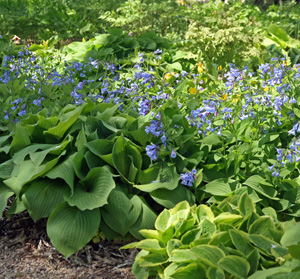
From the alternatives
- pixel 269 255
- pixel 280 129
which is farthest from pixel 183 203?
pixel 280 129

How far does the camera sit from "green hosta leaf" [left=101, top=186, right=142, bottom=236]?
3.15 m

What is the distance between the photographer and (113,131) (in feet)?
11.7

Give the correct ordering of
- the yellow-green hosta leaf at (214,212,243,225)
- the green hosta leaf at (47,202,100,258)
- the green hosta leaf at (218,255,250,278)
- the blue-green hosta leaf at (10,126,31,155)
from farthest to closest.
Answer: the blue-green hosta leaf at (10,126,31,155), the green hosta leaf at (47,202,100,258), the yellow-green hosta leaf at (214,212,243,225), the green hosta leaf at (218,255,250,278)

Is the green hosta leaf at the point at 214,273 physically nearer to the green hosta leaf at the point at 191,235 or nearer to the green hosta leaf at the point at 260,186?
the green hosta leaf at the point at 191,235

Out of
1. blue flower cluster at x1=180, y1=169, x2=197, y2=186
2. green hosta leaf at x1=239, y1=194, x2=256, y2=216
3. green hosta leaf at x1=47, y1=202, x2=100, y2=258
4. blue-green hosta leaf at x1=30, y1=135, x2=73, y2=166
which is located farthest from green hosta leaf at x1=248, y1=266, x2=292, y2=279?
blue-green hosta leaf at x1=30, y1=135, x2=73, y2=166

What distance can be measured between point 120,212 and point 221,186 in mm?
797

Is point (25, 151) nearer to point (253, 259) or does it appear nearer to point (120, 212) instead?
point (120, 212)

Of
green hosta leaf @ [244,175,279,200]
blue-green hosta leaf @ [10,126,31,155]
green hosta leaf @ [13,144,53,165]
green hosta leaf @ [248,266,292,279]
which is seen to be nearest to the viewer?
green hosta leaf @ [248,266,292,279]

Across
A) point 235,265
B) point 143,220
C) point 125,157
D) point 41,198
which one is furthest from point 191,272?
point 41,198

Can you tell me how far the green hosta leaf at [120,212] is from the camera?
3146 mm

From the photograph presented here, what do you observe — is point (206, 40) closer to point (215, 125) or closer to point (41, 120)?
point (215, 125)

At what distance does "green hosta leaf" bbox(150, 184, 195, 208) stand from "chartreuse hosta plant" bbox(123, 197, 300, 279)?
0.24 metres

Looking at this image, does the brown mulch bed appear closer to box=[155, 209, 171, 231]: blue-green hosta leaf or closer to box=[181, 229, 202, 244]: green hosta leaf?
box=[155, 209, 171, 231]: blue-green hosta leaf

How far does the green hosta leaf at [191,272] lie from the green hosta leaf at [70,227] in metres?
0.80
